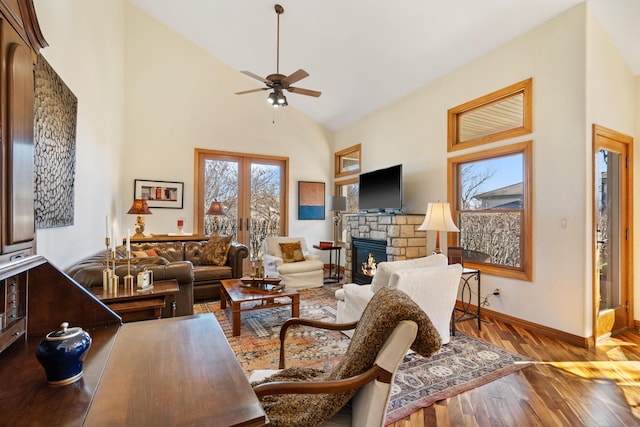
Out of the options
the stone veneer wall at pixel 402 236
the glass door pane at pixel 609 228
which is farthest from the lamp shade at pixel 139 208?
the glass door pane at pixel 609 228

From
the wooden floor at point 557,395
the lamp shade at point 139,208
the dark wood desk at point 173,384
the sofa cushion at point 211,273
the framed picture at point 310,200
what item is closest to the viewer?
the dark wood desk at point 173,384

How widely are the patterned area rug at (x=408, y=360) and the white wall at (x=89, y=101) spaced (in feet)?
5.58

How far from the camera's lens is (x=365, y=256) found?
207 inches

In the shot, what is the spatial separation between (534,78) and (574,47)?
40 cm

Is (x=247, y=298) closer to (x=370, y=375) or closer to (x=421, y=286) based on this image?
(x=421, y=286)

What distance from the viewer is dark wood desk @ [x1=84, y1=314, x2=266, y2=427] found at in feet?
2.48

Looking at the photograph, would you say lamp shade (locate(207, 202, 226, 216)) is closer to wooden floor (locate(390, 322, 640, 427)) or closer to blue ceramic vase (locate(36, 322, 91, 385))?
wooden floor (locate(390, 322, 640, 427))

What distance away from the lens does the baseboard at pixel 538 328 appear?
2.84 metres

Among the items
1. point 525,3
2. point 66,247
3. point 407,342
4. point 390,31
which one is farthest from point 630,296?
point 66,247

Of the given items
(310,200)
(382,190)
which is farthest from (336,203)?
(382,190)

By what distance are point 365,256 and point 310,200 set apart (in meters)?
2.13

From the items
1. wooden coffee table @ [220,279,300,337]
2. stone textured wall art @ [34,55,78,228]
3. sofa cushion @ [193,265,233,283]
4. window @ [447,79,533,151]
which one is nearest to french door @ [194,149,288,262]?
sofa cushion @ [193,265,233,283]

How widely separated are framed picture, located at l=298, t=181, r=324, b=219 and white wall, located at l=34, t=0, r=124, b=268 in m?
3.38

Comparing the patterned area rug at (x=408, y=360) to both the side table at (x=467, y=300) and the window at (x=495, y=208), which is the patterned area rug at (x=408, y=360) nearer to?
the side table at (x=467, y=300)
